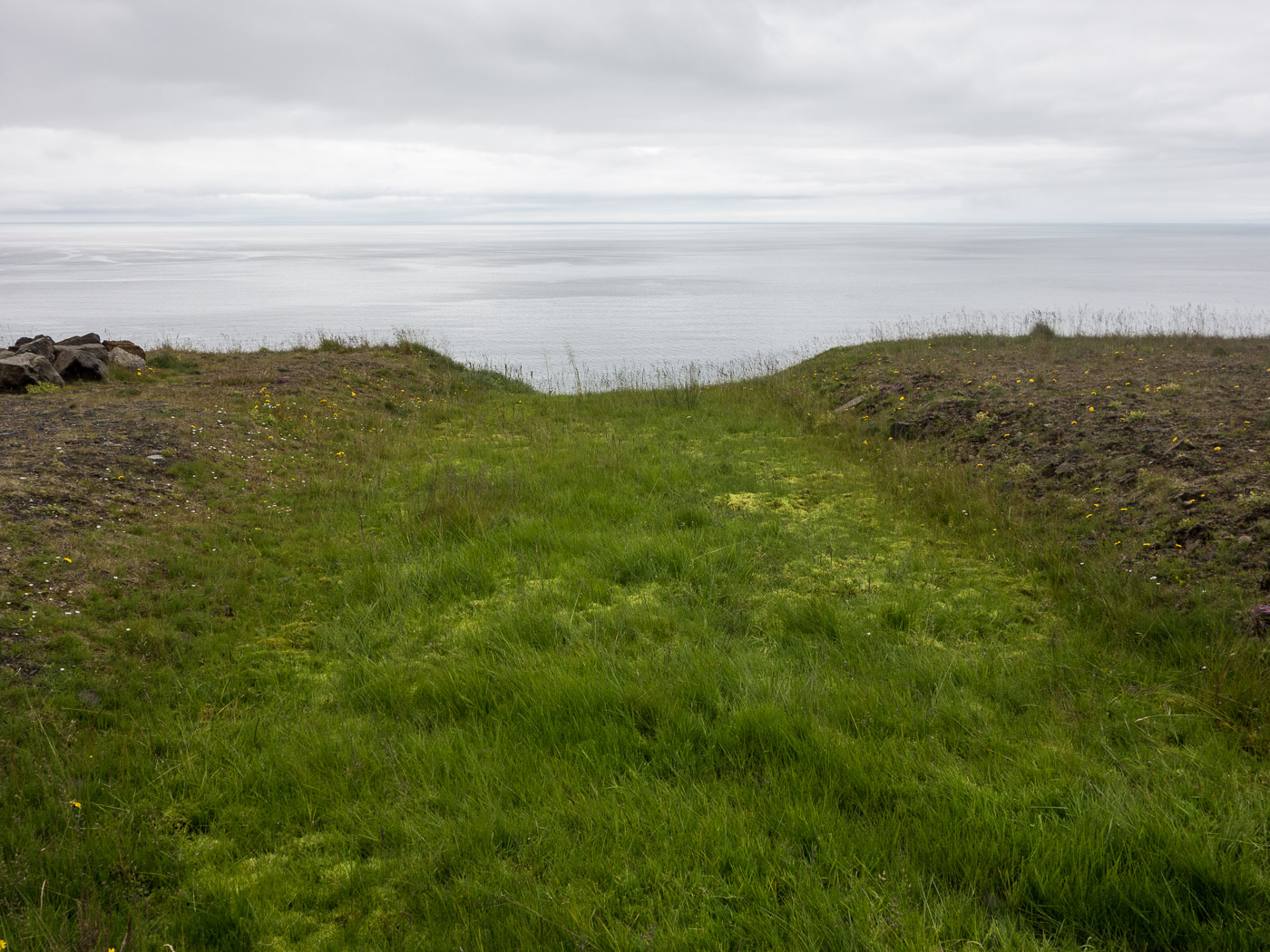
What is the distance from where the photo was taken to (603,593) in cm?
636

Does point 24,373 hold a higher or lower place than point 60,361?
lower

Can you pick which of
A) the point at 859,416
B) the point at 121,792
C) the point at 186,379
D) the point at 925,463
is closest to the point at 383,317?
the point at 186,379

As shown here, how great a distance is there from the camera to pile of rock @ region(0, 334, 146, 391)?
13086 millimetres

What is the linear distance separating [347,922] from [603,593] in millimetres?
3473

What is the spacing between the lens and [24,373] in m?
13.1

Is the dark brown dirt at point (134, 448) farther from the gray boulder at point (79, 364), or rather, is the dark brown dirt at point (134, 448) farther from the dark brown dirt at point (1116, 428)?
the dark brown dirt at point (1116, 428)

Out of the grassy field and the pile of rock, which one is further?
the pile of rock

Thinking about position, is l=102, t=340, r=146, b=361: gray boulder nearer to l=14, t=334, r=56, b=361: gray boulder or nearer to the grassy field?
l=14, t=334, r=56, b=361: gray boulder

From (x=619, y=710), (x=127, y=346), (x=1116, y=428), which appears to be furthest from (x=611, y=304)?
(x=619, y=710)

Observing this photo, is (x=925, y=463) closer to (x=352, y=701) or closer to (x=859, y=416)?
(x=859, y=416)

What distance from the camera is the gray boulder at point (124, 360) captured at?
49.8 ft

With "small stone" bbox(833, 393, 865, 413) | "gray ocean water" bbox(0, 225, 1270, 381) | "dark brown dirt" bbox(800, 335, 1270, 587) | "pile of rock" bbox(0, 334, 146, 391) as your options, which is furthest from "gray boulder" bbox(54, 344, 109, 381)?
"dark brown dirt" bbox(800, 335, 1270, 587)

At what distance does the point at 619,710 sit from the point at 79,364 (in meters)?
15.0

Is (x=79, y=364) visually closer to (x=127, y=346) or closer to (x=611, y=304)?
(x=127, y=346)
